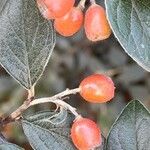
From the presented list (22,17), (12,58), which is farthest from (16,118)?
(22,17)

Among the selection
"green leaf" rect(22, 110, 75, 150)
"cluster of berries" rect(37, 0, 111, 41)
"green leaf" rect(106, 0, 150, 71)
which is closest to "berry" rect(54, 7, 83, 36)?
"cluster of berries" rect(37, 0, 111, 41)

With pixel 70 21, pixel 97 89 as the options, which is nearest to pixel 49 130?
pixel 97 89

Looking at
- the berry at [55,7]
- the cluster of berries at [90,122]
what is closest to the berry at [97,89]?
the cluster of berries at [90,122]

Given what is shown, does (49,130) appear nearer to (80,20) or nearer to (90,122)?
(90,122)

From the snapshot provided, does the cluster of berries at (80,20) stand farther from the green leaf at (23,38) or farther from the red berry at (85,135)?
the red berry at (85,135)

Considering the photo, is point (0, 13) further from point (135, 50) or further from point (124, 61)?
point (124, 61)

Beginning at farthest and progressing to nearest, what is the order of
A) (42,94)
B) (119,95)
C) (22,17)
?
(119,95)
(42,94)
(22,17)

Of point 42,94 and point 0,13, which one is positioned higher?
point 0,13

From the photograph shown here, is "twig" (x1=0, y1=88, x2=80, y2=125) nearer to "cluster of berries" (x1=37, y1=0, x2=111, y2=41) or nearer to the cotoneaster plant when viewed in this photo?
the cotoneaster plant
